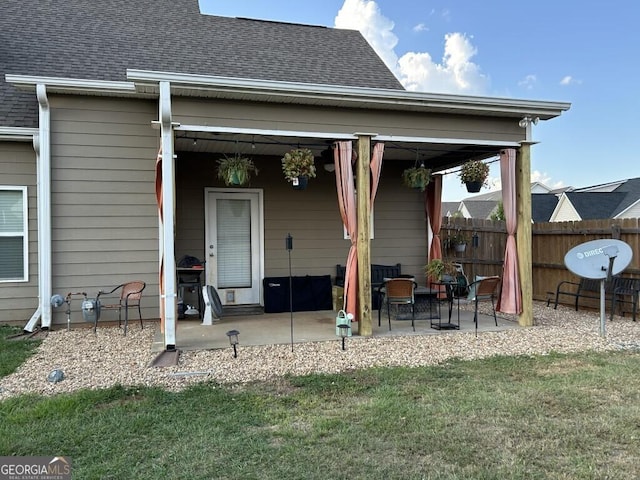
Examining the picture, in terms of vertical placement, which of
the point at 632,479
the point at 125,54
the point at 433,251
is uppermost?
the point at 125,54

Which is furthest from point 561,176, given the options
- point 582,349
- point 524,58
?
point 582,349

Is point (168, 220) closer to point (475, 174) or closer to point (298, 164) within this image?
point (298, 164)

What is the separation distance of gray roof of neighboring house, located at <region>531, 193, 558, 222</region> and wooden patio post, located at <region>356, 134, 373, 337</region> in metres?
17.1

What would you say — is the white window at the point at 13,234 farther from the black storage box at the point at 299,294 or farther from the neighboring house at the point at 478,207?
the neighboring house at the point at 478,207

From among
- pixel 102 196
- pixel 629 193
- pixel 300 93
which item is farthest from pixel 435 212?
pixel 629 193

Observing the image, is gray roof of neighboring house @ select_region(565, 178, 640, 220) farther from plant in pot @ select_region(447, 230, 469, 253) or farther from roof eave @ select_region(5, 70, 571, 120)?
roof eave @ select_region(5, 70, 571, 120)

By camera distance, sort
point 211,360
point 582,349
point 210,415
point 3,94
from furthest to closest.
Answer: point 3,94
point 582,349
point 211,360
point 210,415

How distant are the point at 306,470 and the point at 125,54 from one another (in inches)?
305

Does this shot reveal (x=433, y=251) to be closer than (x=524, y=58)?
Yes

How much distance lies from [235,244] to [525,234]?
4.54m

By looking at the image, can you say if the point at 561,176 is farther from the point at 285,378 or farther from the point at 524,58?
the point at 285,378

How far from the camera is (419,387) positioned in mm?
3973

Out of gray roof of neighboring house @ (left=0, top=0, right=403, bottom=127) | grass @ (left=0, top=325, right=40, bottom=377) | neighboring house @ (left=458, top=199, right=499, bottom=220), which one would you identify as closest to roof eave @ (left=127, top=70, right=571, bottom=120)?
gray roof of neighboring house @ (left=0, top=0, right=403, bottom=127)

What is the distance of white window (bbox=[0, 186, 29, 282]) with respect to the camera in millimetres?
6754
